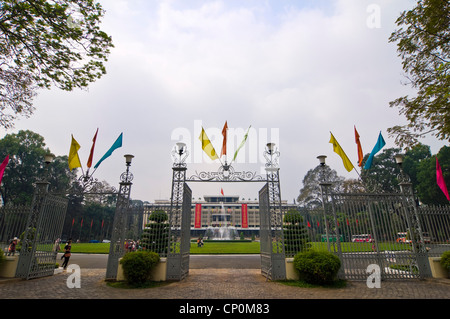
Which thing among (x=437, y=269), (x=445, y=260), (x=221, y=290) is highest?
(x=445, y=260)

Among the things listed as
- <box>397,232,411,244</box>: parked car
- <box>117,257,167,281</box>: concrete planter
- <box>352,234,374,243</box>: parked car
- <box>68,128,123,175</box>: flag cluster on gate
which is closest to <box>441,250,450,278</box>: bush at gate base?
<box>397,232,411,244</box>: parked car

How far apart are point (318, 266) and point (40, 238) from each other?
10.6 metres

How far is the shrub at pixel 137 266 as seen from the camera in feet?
27.0

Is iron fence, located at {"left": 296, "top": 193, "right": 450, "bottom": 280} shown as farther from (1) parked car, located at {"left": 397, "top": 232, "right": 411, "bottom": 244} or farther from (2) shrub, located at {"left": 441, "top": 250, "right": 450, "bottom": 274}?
(2) shrub, located at {"left": 441, "top": 250, "right": 450, "bottom": 274}

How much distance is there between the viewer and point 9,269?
906 centimetres

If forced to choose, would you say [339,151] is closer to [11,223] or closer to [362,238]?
[362,238]

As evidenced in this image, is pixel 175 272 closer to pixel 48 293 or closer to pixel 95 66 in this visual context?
pixel 48 293

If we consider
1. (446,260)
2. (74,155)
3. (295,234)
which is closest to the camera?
(446,260)

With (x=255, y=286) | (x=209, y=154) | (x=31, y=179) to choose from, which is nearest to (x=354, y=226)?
(x=255, y=286)

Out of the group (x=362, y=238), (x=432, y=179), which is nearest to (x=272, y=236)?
(x=362, y=238)

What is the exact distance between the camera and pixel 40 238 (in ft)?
31.2

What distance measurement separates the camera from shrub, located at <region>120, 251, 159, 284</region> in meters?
8.22

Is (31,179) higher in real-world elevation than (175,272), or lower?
higher

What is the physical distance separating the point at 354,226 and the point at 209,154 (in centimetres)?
653
